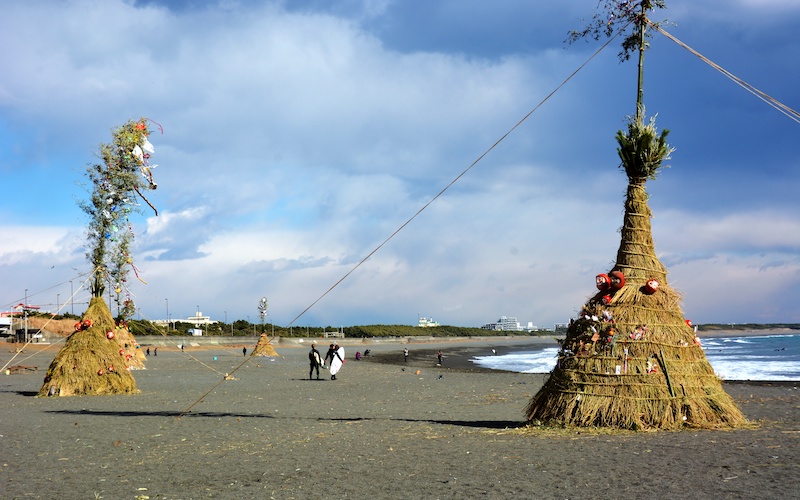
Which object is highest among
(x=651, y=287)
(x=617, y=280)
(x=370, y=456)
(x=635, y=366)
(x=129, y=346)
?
(x=617, y=280)

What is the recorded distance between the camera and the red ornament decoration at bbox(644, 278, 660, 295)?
481 inches

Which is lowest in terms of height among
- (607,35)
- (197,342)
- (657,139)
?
(197,342)

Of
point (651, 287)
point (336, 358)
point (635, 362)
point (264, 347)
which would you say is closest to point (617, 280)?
point (651, 287)

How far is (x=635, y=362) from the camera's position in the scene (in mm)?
11742

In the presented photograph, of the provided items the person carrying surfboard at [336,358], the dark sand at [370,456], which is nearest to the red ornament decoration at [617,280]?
the dark sand at [370,456]

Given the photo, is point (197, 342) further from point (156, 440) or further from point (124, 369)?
point (156, 440)

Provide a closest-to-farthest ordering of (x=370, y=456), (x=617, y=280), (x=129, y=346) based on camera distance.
A: (x=370, y=456), (x=617, y=280), (x=129, y=346)

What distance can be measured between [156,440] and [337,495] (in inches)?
250

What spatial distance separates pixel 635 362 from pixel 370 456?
4.94 metres

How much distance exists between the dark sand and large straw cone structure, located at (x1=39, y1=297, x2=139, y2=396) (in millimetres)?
3154

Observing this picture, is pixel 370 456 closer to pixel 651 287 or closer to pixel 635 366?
pixel 635 366

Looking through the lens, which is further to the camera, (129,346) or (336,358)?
(129,346)

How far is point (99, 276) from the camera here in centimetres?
2305

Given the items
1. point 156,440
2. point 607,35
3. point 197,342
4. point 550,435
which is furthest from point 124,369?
point 197,342
